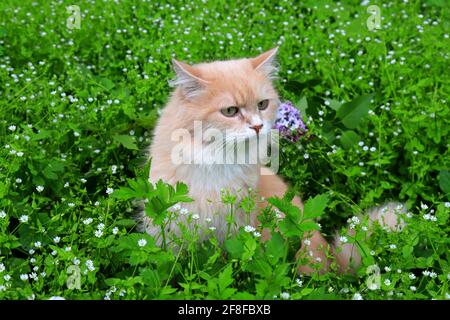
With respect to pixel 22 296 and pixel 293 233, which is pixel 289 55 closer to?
pixel 293 233

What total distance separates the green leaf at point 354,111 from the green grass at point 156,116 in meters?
0.01

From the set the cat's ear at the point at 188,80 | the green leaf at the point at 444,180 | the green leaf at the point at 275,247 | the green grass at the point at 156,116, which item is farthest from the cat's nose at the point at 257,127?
the green leaf at the point at 444,180

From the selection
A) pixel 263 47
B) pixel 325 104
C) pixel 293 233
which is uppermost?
pixel 263 47

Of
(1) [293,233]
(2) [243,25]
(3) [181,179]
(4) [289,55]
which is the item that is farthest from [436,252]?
(2) [243,25]

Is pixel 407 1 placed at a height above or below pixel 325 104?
above

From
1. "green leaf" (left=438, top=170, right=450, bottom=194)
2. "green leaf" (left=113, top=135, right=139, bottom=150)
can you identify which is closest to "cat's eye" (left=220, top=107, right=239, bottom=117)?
"green leaf" (left=113, top=135, right=139, bottom=150)

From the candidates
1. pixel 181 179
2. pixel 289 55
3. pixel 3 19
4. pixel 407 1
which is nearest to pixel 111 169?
pixel 181 179

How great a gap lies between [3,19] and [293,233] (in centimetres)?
379

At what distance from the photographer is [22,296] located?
9.21 ft

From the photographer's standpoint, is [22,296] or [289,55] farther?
[289,55]

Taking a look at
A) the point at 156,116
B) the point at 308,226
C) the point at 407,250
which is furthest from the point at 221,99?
the point at 156,116

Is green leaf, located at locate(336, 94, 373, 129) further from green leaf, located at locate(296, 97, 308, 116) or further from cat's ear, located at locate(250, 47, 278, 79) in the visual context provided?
cat's ear, located at locate(250, 47, 278, 79)
